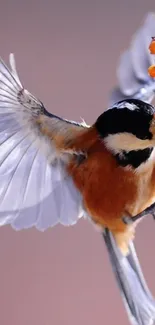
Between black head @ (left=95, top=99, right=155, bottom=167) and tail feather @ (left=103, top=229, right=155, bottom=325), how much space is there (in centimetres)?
20

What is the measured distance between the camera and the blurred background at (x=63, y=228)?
1.51m

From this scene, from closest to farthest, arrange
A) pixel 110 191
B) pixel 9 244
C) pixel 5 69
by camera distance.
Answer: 1. pixel 5 69
2. pixel 110 191
3. pixel 9 244

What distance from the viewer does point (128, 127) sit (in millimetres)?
900

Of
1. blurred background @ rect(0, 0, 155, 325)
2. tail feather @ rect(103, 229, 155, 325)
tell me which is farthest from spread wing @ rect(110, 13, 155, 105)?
blurred background @ rect(0, 0, 155, 325)

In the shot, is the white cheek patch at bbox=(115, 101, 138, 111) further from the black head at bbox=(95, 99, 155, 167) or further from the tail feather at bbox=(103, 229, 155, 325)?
the tail feather at bbox=(103, 229, 155, 325)

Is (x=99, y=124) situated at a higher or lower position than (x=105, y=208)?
higher

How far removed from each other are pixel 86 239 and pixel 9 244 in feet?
0.56

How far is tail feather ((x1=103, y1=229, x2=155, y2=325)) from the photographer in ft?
3.52

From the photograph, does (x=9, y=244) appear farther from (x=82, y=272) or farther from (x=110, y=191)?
(x=110, y=191)

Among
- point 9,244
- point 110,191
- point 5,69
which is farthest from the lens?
point 9,244

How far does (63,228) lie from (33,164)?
524mm

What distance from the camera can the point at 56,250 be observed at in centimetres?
153

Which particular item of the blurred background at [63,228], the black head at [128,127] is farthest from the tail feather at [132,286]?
the blurred background at [63,228]

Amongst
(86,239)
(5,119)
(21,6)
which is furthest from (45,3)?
(5,119)
